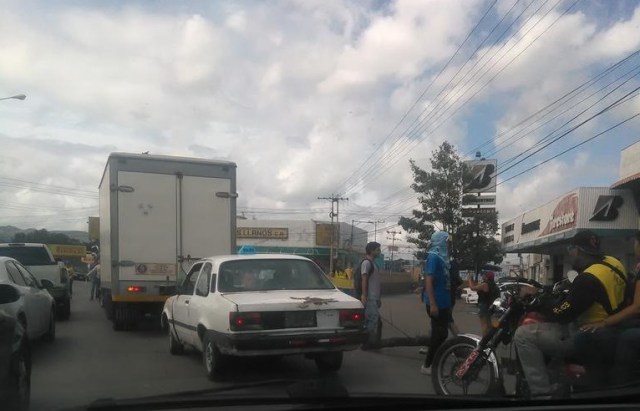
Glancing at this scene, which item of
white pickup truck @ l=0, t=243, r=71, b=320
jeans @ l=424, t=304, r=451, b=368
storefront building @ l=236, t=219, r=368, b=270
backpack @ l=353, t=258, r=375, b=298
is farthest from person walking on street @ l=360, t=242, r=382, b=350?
storefront building @ l=236, t=219, r=368, b=270

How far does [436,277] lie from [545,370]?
269cm

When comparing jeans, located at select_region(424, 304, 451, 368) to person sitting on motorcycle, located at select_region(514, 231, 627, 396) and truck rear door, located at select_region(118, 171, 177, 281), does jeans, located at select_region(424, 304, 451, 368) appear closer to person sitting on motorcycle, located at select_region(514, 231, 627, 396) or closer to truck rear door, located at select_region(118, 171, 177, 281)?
person sitting on motorcycle, located at select_region(514, 231, 627, 396)

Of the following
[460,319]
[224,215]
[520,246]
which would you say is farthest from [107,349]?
[520,246]

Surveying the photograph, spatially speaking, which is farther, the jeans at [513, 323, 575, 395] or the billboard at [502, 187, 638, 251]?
the billboard at [502, 187, 638, 251]

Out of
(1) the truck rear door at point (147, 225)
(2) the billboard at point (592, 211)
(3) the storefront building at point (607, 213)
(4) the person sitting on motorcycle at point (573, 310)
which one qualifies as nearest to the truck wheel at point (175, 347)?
(1) the truck rear door at point (147, 225)

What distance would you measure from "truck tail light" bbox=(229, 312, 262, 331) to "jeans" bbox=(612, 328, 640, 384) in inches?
136

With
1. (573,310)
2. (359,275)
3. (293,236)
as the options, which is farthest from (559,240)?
(293,236)

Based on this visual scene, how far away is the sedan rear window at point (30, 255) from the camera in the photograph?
617 inches

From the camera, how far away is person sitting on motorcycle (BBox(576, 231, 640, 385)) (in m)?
4.68

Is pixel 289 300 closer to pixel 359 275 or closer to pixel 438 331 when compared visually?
pixel 438 331

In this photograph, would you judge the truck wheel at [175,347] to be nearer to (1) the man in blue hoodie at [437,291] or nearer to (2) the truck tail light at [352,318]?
(2) the truck tail light at [352,318]

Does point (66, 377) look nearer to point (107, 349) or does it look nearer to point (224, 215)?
point (107, 349)

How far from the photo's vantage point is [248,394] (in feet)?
12.2

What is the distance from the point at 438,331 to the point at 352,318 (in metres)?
1.07
